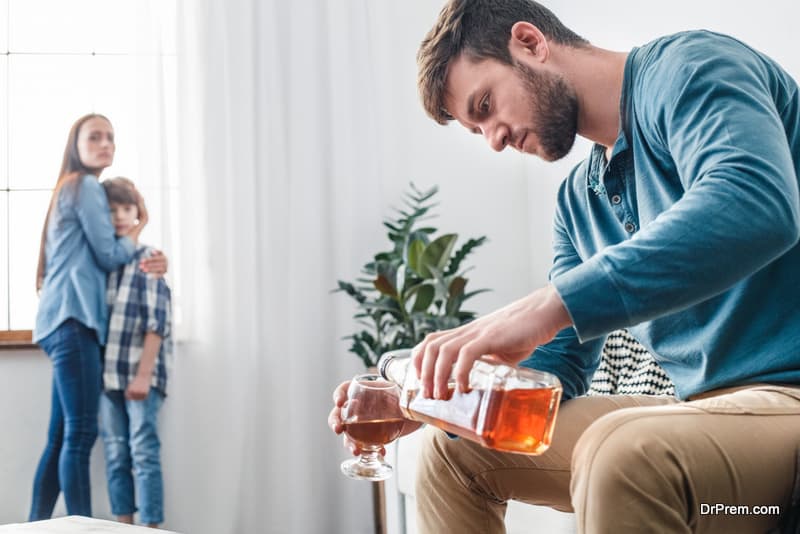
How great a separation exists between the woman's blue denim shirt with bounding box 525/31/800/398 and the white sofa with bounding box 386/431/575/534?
660 millimetres

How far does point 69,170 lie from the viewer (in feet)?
11.2

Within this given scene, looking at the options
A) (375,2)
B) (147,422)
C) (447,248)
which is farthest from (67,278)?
(375,2)

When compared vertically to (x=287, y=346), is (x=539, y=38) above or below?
above

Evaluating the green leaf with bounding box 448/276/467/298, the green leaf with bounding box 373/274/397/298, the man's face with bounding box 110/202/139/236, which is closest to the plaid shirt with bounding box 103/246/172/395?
the man's face with bounding box 110/202/139/236

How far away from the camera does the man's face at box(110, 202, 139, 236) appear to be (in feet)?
11.4

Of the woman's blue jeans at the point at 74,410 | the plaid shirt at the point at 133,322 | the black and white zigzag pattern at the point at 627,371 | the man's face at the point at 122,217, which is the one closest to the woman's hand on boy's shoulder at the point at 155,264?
the plaid shirt at the point at 133,322

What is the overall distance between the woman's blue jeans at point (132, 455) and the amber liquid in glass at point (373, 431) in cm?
244

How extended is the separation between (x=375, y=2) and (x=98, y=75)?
126 centimetres

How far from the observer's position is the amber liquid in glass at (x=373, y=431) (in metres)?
1.11

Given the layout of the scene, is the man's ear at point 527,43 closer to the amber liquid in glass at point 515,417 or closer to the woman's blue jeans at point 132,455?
the amber liquid in glass at point 515,417

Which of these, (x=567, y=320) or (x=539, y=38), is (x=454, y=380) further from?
(x=539, y=38)

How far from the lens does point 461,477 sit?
1.12 meters

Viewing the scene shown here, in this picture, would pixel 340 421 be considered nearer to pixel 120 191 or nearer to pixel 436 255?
pixel 436 255

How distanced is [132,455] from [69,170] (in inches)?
45.0
